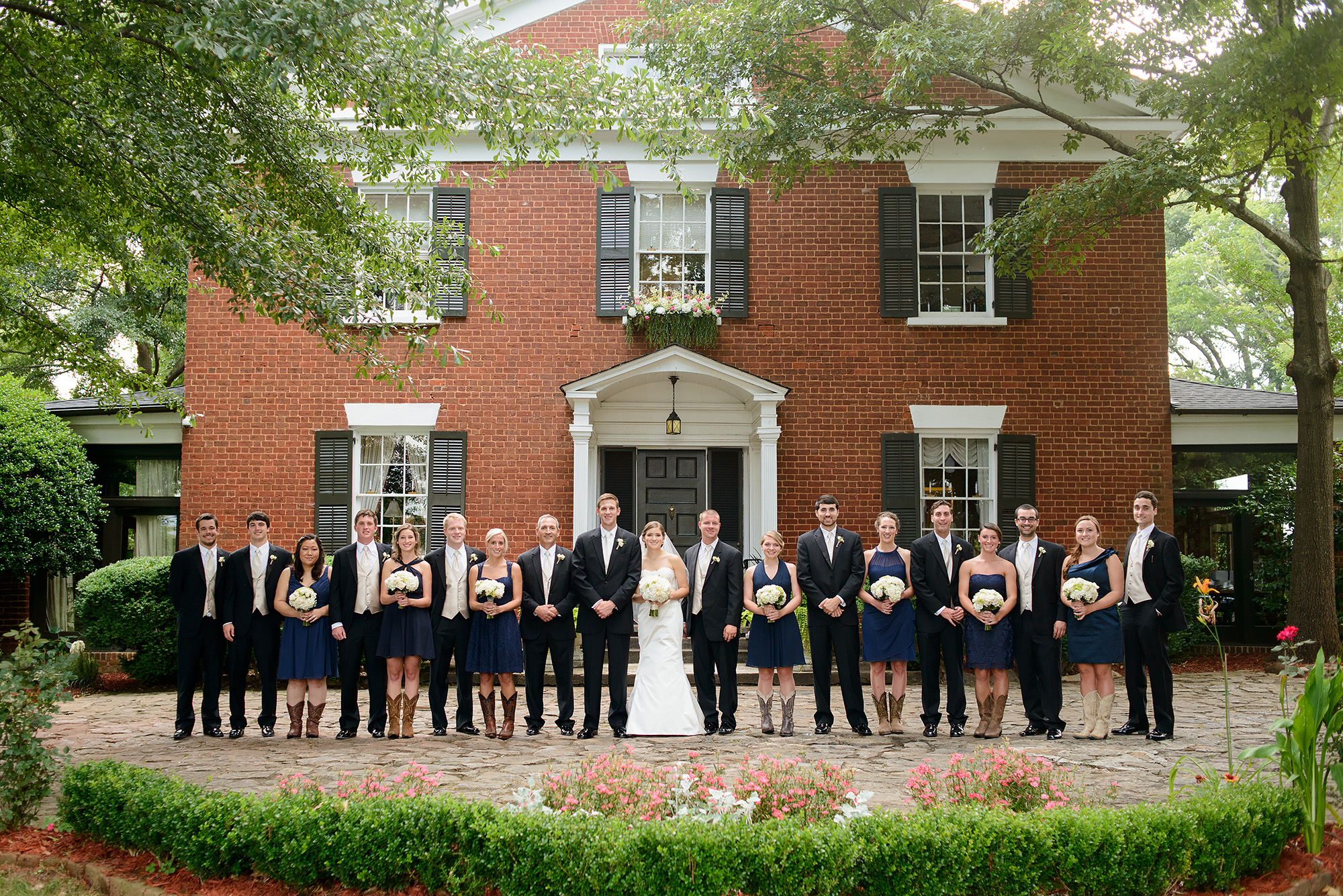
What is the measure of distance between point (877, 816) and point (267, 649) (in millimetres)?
5637

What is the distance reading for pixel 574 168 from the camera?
13234 mm

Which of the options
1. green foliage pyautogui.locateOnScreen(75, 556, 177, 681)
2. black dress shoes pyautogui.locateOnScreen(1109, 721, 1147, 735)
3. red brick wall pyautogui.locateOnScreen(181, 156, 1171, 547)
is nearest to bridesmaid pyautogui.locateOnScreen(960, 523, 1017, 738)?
black dress shoes pyautogui.locateOnScreen(1109, 721, 1147, 735)

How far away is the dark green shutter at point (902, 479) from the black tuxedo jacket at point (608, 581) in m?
5.41

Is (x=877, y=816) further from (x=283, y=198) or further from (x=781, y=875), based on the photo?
(x=283, y=198)

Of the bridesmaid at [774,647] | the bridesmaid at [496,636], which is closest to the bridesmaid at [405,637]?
the bridesmaid at [496,636]

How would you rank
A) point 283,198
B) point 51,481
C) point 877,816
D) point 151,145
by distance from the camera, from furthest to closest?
point 51,481, point 283,198, point 151,145, point 877,816

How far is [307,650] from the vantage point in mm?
8055

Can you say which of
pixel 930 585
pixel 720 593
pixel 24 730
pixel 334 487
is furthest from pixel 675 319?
pixel 24 730

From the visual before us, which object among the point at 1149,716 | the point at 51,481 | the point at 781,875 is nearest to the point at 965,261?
the point at 1149,716

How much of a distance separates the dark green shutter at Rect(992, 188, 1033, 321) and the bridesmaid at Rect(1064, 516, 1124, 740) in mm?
5482

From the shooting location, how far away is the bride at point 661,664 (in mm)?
8203

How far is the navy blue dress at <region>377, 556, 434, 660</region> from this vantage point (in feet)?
26.8

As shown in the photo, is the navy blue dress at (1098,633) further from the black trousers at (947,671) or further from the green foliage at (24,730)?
the green foliage at (24,730)

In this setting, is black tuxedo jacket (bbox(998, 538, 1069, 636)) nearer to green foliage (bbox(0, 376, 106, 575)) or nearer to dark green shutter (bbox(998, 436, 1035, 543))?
dark green shutter (bbox(998, 436, 1035, 543))
